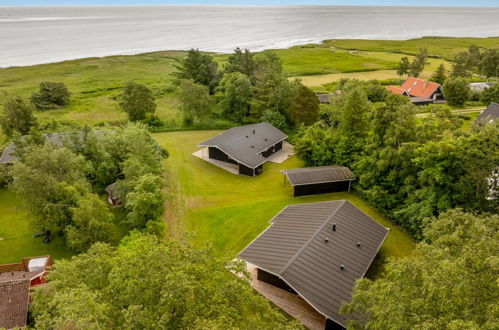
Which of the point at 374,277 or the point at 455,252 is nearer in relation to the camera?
the point at 455,252

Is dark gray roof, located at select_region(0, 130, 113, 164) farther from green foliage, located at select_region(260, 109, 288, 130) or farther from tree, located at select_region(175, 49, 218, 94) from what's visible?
tree, located at select_region(175, 49, 218, 94)

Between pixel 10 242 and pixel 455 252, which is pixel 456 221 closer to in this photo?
pixel 455 252

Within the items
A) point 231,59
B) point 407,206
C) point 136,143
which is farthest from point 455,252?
point 231,59

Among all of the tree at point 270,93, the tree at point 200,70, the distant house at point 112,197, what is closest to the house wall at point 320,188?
the distant house at point 112,197

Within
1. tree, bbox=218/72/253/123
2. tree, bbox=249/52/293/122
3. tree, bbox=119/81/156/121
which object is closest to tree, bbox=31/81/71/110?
tree, bbox=119/81/156/121

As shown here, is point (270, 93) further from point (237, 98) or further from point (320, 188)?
point (320, 188)
